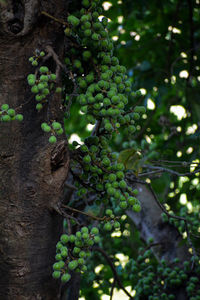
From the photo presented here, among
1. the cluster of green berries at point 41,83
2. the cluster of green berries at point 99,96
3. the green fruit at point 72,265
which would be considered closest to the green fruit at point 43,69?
the cluster of green berries at point 41,83

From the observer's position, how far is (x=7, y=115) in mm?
1019

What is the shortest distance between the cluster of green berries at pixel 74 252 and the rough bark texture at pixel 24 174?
0.08 metres

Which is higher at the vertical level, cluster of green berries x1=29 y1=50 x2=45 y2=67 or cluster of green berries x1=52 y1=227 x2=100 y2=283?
cluster of green berries x1=29 y1=50 x2=45 y2=67

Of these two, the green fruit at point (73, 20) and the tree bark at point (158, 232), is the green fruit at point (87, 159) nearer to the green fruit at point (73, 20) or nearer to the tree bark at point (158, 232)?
the green fruit at point (73, 20)

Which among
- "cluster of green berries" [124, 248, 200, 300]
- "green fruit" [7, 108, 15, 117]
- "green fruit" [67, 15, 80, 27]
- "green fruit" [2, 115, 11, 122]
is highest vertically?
"green fruit" [67, 15, 80, 27]

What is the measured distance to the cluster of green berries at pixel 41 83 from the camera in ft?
3.33

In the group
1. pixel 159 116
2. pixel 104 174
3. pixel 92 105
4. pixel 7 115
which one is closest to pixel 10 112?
pixel 7 115

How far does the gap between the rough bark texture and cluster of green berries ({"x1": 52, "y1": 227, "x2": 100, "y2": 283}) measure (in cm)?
8

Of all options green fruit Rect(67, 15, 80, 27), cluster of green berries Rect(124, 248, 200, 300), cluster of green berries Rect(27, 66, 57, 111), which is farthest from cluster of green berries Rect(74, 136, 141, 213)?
cluster of green berries Rect(124, 248, 200, 300)

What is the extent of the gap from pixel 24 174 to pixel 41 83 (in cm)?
28

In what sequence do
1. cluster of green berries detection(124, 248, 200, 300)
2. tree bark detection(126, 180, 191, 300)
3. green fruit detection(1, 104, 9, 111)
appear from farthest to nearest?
1. tree bark detection(126, 180, 191, 300)
2. cluster of green berries detection(124, 248, 200, 300)
3. green fruit detection(1, 104, 9, 111)

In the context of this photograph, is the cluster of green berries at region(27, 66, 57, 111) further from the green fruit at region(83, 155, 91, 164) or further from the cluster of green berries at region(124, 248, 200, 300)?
the cluster of green berries at region(124, 248, 200, 300)

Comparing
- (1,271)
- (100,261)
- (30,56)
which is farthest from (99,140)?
(100,261)

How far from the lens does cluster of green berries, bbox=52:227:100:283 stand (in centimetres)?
102
